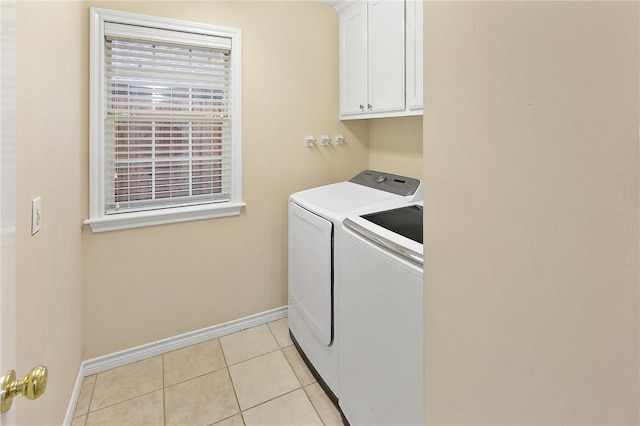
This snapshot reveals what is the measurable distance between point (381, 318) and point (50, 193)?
4.58 feet

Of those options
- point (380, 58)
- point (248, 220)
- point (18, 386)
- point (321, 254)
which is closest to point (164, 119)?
point (248, 220)

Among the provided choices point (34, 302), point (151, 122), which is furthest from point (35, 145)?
point (151, 122)

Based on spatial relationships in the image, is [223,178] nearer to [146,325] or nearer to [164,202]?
[164,202]

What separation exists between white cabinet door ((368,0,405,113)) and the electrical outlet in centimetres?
180

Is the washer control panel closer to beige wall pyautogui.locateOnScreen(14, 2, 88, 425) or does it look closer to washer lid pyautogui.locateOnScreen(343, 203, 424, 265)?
washer lid pyautogui.locateOnScreen(343, 203, 424, 265)

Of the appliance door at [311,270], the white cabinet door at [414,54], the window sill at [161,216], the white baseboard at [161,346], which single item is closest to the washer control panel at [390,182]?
the white cabinet door at [414,54]

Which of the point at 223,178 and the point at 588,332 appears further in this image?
the point at 223,178

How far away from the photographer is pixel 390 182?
218 centimetres

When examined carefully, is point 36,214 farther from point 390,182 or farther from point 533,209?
point 390,182

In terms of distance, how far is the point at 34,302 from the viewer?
113cm

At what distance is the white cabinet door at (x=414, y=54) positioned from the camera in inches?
72.2

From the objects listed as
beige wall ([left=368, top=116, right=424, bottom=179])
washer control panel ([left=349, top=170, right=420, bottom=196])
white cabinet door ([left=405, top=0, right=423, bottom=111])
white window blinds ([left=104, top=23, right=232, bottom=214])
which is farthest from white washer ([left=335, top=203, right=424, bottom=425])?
white window blinds ([left=104, top=23, right=232, bottom=214])

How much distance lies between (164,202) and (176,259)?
383 millimetres

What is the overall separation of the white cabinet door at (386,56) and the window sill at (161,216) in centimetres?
118
